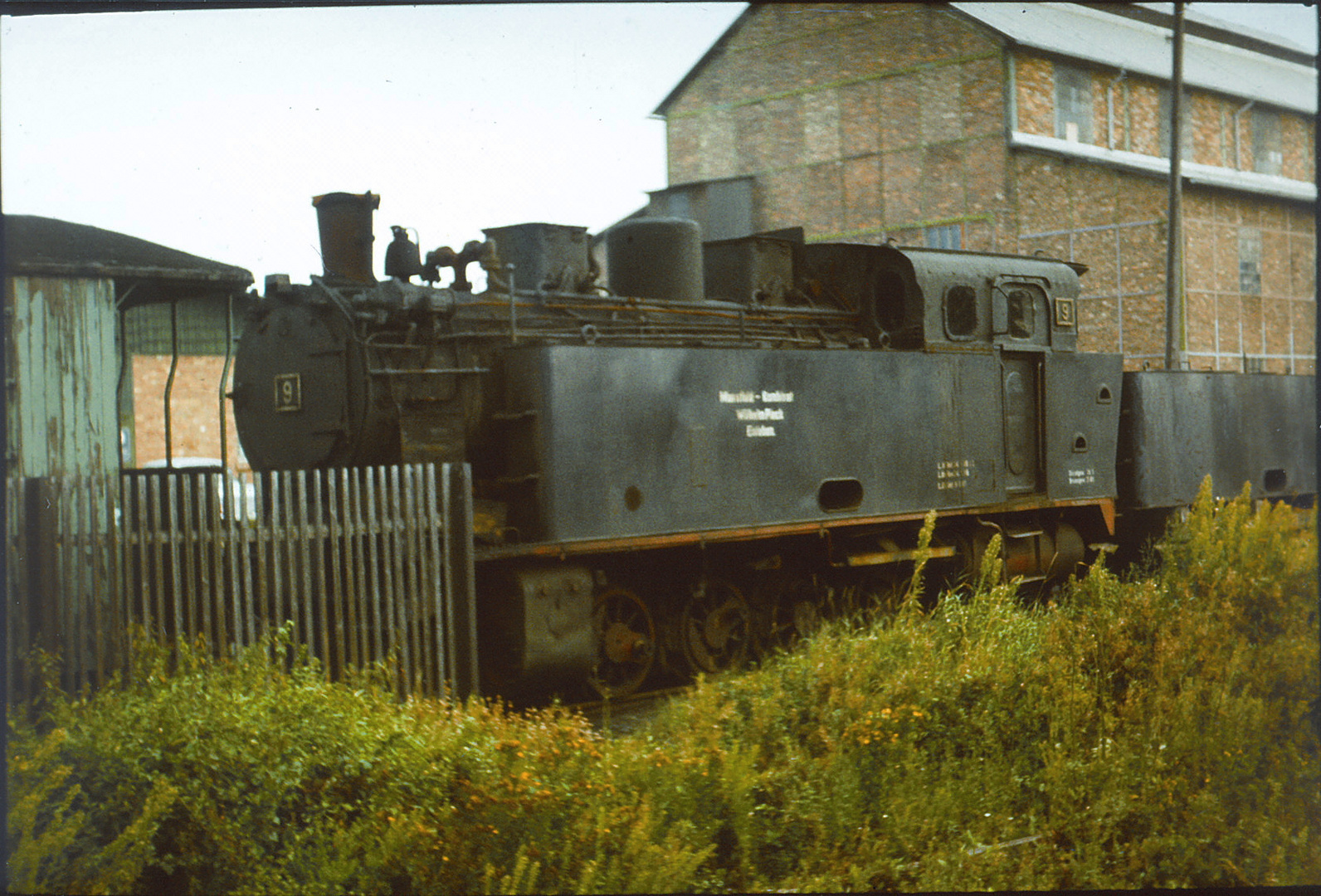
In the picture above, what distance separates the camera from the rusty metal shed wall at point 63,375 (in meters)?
8.77

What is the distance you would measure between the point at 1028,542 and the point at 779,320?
9.64ft

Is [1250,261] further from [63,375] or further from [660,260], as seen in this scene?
[63,375]

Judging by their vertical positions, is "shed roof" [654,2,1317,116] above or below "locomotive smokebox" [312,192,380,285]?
above

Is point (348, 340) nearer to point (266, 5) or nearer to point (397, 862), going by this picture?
point (266, 5)

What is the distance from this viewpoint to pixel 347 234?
758cm

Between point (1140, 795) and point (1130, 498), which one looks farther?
point (1130, 498)

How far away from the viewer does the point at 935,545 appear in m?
9.21

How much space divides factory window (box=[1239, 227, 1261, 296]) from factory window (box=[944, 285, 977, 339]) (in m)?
13.2

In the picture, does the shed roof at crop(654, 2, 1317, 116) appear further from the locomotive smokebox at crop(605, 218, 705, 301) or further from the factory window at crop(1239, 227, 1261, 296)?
the locomotive smokebox at crop(605, 218, 705, 301)

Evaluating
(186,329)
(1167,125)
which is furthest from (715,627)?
(1167,125)

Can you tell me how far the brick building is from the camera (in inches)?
770

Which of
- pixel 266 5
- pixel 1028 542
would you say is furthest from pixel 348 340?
pixel 1028 542

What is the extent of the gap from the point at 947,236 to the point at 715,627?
14345mm

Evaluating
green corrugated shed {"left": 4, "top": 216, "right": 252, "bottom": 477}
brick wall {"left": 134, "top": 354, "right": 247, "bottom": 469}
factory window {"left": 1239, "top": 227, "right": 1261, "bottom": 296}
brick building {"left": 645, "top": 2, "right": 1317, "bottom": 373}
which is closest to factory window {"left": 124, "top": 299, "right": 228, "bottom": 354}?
brick wall {"left": 134, "top": 354, "right": 247, "bottom": 469}
